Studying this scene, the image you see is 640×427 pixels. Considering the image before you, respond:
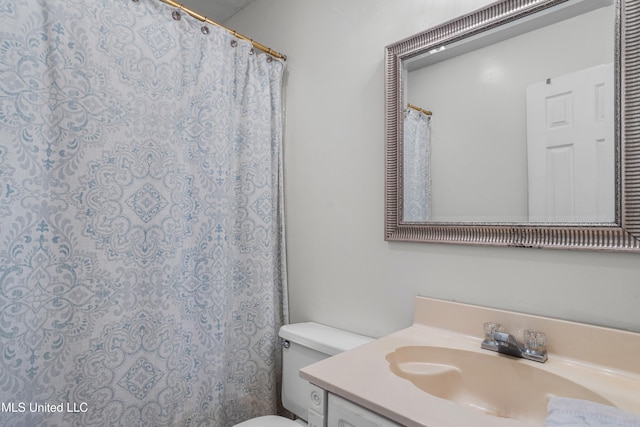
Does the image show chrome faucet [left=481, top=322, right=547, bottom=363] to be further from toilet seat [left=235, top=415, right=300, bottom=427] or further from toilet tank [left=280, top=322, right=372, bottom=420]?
toilet seat [left=235, top=415, right=300, bottom=427]

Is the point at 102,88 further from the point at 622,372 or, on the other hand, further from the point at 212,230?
the point at 622,372

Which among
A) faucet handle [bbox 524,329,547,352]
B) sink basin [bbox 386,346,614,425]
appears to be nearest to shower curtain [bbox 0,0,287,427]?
sink basin [bbox 386,346,614,425]

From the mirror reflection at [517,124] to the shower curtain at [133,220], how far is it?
0.78 m

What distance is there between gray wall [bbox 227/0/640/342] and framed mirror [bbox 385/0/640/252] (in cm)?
7

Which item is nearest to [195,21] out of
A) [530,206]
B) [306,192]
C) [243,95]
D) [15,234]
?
[243,95]

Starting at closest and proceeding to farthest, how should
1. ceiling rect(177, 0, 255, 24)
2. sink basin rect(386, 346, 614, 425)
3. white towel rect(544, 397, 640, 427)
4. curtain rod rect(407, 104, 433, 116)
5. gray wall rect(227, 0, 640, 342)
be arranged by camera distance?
1. white towel rect(544, 397, 640, 427)
2. sink basin rect(386, 346, 614, 425)
3. gray wall rect(227, 0, 640, 342)
4. curtain rod rect(407, 104, 433, 116)
5. ceiling rect(177, 0, 255, 24)

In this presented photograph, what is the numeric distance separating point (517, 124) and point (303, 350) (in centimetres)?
116

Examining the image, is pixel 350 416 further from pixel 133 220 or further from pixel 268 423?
pixel 133 220

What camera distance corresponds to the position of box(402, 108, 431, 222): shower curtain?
122cm

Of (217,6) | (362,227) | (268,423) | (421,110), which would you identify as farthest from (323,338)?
(217,6)

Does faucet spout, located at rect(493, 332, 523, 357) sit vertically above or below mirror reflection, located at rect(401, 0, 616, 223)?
below

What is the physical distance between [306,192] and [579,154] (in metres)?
1.09

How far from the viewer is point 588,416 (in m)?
0.61

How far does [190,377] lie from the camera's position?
1.33 meters
